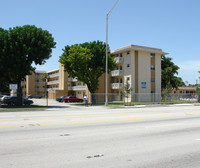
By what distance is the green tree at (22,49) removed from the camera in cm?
2747

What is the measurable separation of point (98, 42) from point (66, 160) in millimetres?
35290

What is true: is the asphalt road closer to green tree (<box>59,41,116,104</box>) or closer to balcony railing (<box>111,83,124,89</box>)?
green tree (<box>59,41,116,104</box>)

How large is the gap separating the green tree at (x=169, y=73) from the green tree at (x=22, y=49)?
104 feet

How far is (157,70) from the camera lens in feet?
155

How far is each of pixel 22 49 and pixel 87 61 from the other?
36.1 feet

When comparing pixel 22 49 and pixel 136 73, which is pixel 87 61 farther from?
pixel 136 73

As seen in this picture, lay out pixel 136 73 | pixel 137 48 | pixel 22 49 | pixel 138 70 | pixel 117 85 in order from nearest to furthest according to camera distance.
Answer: pixel 22 49
pixel 137 48
pixel 136 73
pixel 138 70
pixel 117 85

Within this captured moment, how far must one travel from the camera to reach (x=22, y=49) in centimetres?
2866

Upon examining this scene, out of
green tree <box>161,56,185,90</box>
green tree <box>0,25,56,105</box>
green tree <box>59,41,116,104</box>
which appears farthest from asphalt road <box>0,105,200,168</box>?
green tree <box>161,56,185,90</box>

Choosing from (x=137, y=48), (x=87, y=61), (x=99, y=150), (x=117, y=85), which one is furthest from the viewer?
(x=117, y=85)

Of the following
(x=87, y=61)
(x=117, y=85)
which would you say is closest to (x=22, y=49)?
(x=87, y=61)

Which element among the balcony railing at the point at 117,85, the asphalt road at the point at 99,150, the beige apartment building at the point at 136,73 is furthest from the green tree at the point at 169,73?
the asphalt road at the point at 99,150

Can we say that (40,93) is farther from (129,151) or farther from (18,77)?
(129,151)

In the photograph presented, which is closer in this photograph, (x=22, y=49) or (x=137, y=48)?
(x=22, y=49)
